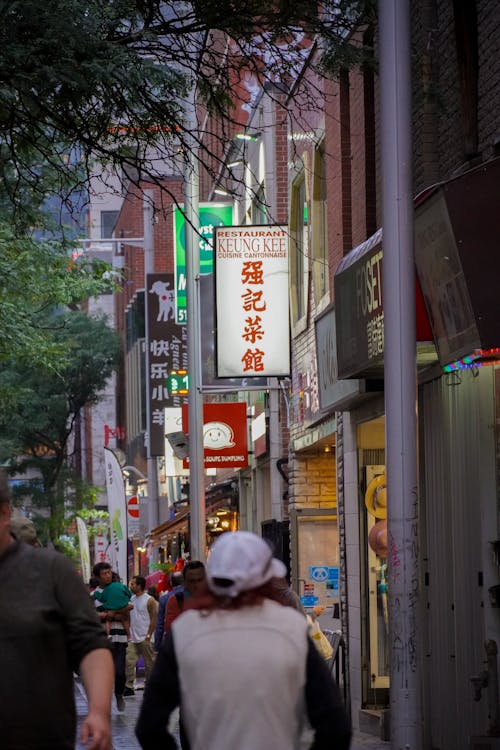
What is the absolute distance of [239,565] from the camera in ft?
16.4

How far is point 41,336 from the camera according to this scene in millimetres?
26078

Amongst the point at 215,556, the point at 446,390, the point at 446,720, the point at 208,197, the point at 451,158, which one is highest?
the point at 208,197

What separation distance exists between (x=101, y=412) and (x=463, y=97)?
86.8 metres

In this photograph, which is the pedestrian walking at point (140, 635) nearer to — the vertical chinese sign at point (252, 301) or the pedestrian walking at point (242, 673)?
the vertical chinese sign at point (252, 301)

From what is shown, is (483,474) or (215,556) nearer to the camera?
(215,556)

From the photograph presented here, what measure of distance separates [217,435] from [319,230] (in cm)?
775

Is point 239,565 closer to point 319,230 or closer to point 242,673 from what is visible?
point 242,673

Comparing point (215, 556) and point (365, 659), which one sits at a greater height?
point (215, 556)

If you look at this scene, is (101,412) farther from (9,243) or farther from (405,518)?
(405,518)

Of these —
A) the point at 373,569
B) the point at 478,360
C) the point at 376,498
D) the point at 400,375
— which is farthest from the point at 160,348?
the point at 400,375

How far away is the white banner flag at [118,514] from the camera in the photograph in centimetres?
3105

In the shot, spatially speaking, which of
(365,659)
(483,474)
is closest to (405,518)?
(483,474)

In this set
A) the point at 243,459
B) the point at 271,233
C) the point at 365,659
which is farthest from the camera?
the point at 243,459

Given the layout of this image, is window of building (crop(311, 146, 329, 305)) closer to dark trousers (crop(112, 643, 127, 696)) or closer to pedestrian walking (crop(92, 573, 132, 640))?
Result: pedestrian walking (crop(92, 573, 132, 640))
